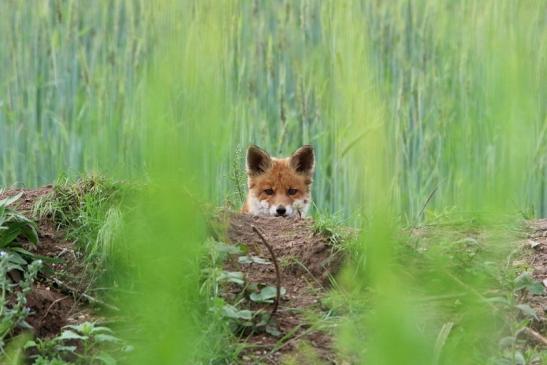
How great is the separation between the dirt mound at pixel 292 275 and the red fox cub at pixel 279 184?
2.40 meters

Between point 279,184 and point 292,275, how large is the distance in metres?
3.33

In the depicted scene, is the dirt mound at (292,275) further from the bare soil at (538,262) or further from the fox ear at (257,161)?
the fox ear at (257,161)

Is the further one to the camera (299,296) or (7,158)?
(7,158)

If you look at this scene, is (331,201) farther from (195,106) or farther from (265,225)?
(195,106)

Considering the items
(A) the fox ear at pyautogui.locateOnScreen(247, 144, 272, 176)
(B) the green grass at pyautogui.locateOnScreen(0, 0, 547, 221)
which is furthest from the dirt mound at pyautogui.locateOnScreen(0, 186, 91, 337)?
(A) the fox ear at pyautogui.locateOnScreen(247, 144, 272, 176)

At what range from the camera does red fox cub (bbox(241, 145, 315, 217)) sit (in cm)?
705

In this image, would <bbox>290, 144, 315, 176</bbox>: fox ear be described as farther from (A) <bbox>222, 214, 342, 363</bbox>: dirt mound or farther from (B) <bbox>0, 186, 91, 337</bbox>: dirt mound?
(B) <bbox>0, 186, 91, 337</bbox>: dirt mound

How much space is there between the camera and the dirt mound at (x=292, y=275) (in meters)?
3.37

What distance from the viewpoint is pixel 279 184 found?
7230 mm

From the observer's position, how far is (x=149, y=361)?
4.49 feet

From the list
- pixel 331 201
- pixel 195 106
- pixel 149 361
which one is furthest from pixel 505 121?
pixel 331 201

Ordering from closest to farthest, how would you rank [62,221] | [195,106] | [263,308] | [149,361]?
[195,106] → [149,361] → [263,308] → [62,221]

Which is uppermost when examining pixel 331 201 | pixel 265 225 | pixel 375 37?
pixel 375 37

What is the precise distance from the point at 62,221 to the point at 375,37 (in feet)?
11.7
